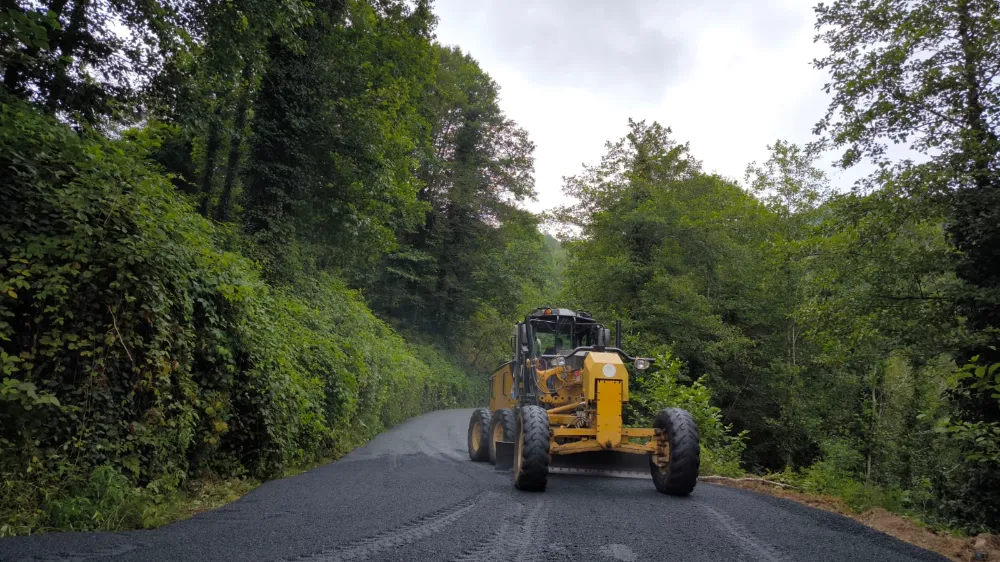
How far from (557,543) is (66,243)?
4.51 meters

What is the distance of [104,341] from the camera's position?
480 cm

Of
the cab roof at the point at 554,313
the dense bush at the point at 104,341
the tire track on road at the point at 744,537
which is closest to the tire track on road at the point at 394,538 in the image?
the dense bush at the point at 104,341

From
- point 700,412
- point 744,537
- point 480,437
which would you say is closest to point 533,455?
point 744,537

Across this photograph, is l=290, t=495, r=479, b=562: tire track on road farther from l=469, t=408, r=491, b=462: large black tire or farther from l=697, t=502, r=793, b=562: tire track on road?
l=469, t=408, r=491, b=462: large black tire

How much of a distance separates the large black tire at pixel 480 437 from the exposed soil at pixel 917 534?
4556mm

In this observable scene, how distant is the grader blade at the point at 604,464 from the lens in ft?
24.2

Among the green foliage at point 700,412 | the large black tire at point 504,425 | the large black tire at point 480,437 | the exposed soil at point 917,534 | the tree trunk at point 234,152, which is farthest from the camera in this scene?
the tree trunk at point 234,152

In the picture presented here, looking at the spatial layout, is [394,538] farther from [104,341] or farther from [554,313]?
[554,313]

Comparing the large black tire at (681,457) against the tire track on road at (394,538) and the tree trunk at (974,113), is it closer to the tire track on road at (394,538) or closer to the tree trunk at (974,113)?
the tire track on road at (394,538)

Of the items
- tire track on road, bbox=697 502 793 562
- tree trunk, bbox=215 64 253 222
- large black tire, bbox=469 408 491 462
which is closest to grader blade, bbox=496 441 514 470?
large black tire, bbox=469 408 491 462

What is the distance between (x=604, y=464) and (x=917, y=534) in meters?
3.26

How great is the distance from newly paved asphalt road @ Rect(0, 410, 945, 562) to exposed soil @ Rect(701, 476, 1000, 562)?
1.40 feet

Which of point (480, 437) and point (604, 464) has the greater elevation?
point (604, 464)

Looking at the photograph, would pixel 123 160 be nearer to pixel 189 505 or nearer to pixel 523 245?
pixel 189 505
